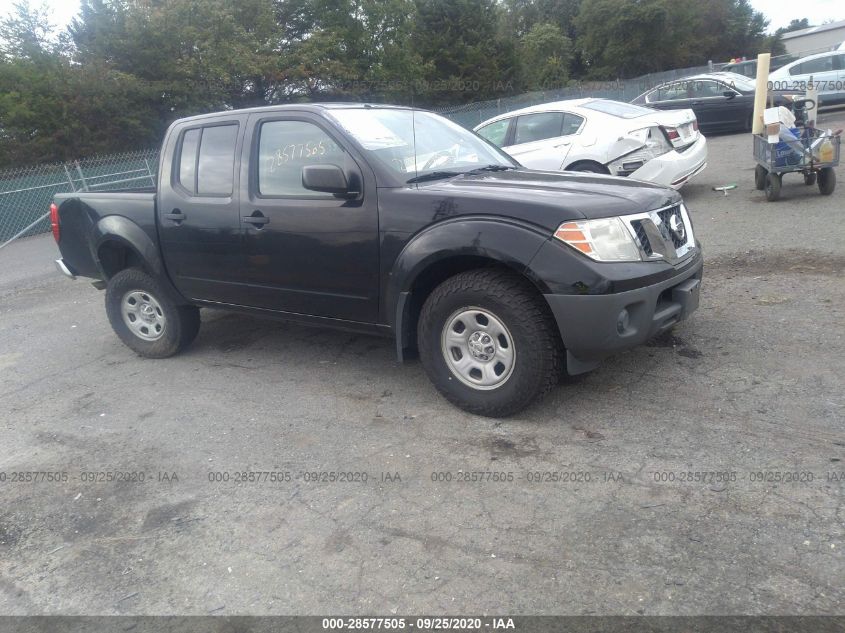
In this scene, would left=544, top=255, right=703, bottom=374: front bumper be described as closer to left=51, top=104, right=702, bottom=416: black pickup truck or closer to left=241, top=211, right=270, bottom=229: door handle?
left=51, top=104, right=702, bottom=416: black pickup truck

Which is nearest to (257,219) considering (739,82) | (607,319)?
(607,319)

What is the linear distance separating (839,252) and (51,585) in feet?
22.1

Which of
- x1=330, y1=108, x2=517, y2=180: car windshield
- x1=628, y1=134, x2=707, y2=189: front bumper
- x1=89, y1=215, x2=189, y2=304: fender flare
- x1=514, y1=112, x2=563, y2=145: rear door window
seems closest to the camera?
x1=330, y1=108, x2=517, y2=180: car windshield

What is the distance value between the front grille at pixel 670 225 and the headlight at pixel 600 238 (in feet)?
1.27

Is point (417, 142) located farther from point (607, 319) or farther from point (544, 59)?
point (544, 59)

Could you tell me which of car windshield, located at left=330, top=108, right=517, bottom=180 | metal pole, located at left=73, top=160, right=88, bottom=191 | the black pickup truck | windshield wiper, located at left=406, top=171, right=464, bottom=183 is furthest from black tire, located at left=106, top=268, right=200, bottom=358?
metal pole, located at left=73, top=160, right=88, bottom=191

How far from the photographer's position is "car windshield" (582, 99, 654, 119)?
9578mm

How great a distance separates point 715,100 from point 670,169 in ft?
33.2

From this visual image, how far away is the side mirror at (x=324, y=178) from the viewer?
4270mm

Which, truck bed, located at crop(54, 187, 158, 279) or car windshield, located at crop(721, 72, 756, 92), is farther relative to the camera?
car windshield, located at crop(721, 72, 756, 92)

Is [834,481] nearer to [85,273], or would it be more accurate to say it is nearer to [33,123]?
[85,273]

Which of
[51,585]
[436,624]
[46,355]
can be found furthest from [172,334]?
[436,624]

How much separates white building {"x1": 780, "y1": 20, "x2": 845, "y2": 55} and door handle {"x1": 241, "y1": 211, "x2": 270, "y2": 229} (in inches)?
2255

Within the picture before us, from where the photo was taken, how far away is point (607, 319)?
12.4ft
